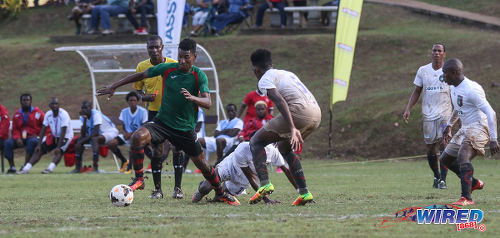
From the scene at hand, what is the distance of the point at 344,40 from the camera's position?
67.7ft

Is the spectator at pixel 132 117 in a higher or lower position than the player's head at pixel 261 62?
lower

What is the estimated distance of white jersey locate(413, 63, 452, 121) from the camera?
1345cm

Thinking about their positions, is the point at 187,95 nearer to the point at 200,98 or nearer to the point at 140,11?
the point at 200,98

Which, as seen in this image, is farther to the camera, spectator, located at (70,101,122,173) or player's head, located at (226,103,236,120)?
spectator, located at (70,101,122,173)

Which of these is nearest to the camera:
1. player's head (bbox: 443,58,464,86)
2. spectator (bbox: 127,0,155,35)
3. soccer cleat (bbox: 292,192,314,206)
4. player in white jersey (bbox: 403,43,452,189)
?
soccer cleat (bbox: 292,192,314,206)

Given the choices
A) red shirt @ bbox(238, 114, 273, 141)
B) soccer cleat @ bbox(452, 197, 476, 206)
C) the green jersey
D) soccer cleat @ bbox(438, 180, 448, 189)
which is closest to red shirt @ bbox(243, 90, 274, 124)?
red shirt @ bbox(238, 114, 273, 141)

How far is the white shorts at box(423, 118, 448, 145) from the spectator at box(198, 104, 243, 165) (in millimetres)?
6492

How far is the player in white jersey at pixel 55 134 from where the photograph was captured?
19500mm

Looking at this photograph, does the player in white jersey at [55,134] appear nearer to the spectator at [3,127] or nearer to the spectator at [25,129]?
the spectator at [25,129]

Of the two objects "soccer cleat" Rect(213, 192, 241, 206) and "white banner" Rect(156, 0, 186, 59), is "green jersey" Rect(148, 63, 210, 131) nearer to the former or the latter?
"soccer cleat" Rect(213, 192, 241, 206)

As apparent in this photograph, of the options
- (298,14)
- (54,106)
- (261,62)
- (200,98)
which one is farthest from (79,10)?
(261,62)

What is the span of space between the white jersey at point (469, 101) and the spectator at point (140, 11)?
2173 cm

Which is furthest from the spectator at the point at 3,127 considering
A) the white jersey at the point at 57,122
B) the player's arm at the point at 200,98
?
the player's arm at the point at 200,98

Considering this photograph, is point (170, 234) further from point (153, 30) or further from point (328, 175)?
point (153, 30)
